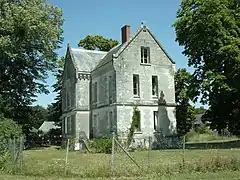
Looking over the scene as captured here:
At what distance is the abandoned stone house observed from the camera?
124 ft

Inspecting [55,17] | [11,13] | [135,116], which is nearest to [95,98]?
[135,116]

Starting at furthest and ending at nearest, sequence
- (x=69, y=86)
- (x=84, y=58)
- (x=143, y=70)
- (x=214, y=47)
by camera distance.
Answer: (x=69, y=86) → (x=84, y=58) → (x=143, y=70) → (x=214, y=47)

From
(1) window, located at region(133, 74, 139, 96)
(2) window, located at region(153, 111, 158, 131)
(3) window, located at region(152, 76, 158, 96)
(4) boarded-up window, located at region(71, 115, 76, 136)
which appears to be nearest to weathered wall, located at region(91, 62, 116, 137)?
(4) boarded-up window, located at region(71, 115, 76, 136)

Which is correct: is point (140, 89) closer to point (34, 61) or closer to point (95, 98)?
point (95, 98)

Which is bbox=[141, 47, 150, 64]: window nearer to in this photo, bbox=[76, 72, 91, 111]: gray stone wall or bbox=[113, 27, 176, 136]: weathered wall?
bbox=[113, 27, 176, 136]: weathered wall

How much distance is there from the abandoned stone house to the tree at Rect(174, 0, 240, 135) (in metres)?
3.66

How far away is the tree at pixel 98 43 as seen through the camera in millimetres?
64062

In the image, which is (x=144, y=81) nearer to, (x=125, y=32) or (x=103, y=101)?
(x=103, y=101)

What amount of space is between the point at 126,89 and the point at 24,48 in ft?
42.7

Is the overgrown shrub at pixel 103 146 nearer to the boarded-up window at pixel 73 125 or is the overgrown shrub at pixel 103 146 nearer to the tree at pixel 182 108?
the boarded-up window at pixel 73 125

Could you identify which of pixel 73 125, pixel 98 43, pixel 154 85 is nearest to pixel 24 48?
pixel 73 125

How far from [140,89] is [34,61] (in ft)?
47.6

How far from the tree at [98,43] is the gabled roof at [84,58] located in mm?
16348

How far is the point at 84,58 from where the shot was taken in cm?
4584
